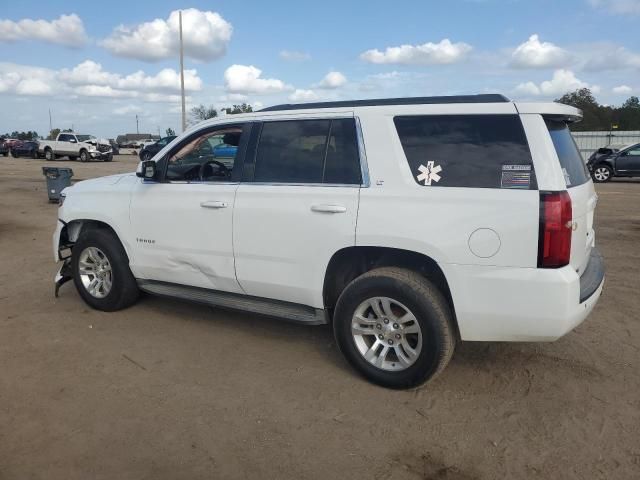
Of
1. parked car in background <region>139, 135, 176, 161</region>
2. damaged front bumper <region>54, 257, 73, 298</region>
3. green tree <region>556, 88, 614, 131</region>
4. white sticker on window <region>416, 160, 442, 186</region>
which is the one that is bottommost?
damaged front bumper <region>54, 257, 73, 298</region>

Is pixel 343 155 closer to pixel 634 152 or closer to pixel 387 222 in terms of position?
pixel 387 222

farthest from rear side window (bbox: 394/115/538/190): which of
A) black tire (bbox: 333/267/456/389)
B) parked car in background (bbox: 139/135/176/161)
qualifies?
parked car in background (bbox: 139/135/176/161)

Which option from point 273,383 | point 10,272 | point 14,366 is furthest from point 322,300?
point 10,272

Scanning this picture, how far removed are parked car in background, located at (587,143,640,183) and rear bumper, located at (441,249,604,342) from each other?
1851cm

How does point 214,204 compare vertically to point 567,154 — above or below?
below

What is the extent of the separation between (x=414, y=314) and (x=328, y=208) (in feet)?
3.07

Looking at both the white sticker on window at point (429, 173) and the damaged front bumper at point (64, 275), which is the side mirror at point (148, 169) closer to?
the damaged front bumper at point (64, 275)

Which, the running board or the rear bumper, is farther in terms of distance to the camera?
the running board

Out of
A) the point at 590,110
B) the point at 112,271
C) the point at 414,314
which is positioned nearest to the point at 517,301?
the point at 414,314

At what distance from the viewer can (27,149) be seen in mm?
37969

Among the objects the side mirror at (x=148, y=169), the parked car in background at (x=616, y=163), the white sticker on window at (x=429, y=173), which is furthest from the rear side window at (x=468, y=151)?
the parked car in background at (x=616, y=163)

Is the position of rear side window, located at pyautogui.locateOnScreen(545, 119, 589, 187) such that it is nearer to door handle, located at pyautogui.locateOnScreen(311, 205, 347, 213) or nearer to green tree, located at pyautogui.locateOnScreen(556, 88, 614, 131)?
door handle, located at pyautogui.locateOnScreen(311, 205, 347, 213)

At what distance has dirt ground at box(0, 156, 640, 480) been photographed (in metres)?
2.92

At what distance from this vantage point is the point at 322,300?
395cm
